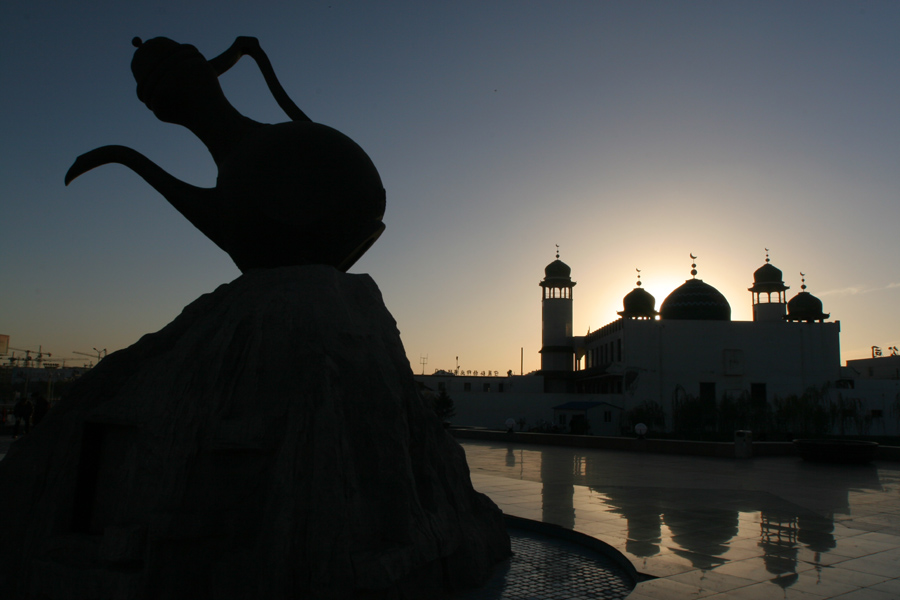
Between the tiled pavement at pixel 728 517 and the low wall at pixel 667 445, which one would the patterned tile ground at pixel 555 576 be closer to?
the tiled pavement at pixel 728 517

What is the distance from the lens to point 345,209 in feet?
18.1

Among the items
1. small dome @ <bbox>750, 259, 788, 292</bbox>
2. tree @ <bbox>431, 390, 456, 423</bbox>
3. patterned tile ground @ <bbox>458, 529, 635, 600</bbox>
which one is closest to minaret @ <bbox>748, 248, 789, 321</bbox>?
small dome @ <bbox>750, 259, 788, 292</bbox>

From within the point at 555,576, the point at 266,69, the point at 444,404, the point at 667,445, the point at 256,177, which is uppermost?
the point at 266,69

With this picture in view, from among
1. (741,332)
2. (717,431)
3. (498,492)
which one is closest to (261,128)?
(498,492)

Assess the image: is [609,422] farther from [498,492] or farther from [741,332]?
[498,492]

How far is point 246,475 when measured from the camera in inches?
161

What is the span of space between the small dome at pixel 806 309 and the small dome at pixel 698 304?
5.71 m

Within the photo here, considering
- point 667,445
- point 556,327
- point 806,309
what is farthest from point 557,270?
point 667,445

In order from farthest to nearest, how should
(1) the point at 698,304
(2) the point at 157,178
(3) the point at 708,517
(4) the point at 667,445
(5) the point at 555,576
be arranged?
(1) the point at 698,304, (4) the point at 667,445, (3) the point at 708,517, (2) the point at 157,178, (5) the point at 555,576

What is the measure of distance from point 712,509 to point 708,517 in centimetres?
65

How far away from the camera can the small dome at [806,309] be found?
3750 cm

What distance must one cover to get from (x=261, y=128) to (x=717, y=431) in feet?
82.2

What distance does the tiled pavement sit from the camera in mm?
4934

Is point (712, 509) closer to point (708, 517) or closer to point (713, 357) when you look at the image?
point (708, 517)
